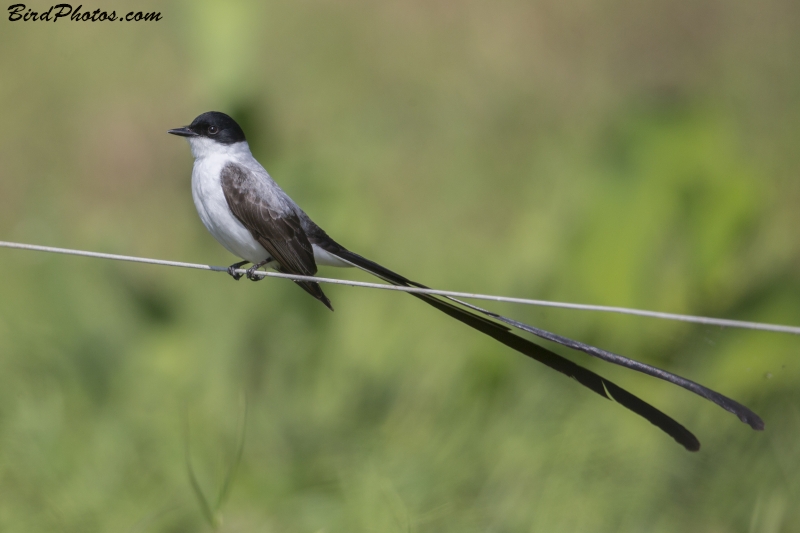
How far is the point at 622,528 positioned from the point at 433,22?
331 centimetres

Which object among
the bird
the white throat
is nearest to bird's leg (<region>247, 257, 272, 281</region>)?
the bird

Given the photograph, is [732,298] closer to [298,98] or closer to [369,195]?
[369,195]

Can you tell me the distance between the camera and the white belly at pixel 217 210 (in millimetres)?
1622

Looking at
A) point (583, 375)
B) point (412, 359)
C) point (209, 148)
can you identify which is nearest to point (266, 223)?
point (209, 148)

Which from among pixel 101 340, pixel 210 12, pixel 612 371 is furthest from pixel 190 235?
pixel 612 371

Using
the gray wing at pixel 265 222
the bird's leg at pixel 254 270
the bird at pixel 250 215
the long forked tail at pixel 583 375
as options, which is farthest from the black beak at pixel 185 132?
the long forked tail at pixel 583 375

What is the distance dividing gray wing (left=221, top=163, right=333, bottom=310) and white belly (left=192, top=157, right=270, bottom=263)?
1 centimetres

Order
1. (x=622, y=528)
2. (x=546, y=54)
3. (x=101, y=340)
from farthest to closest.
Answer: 1. (x=546, y=54)
2. (x=101, y=340)
3. (x=622, y=528)

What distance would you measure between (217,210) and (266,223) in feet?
0.33

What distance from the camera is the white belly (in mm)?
1622

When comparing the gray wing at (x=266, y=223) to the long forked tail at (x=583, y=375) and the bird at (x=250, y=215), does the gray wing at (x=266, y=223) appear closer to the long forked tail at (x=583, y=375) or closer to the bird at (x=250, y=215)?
the bird at (x=250, y=215)

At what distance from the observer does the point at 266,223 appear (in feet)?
5.31

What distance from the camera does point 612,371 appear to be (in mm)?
2422

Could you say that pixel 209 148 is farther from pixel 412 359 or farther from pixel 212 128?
pixel 412 359
